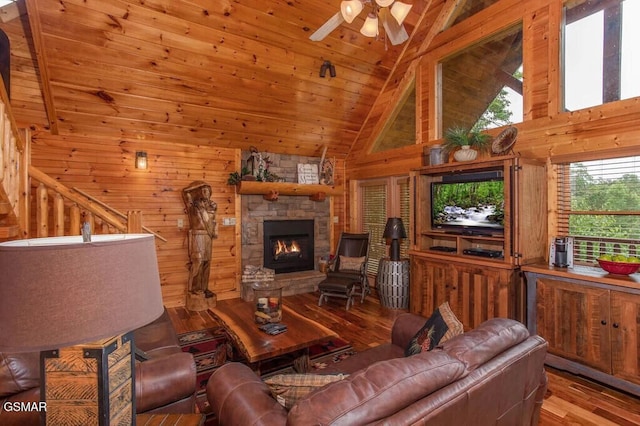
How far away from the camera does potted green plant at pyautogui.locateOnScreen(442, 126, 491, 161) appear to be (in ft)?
12.4

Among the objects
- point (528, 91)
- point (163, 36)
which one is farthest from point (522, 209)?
point (163, 36)

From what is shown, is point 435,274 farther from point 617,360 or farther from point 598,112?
point 598,112

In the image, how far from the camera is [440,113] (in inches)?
181

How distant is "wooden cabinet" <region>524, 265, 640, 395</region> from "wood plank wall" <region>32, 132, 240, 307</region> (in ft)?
13.2

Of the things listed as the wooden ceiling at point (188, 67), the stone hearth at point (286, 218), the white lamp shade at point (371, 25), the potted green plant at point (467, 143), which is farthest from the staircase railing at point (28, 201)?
the potted green plant at point (467, 143)

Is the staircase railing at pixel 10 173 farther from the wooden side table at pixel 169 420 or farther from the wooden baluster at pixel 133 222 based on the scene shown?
the wooden side table at pixel 169 420

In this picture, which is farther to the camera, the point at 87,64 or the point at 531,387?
the point at 87,64

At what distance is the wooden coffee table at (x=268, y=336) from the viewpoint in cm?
232

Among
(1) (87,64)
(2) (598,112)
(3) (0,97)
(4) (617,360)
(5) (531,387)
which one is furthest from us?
(1) (87,64)

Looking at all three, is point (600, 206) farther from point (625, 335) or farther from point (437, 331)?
point (437, 331)

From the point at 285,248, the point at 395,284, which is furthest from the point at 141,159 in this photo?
the point at 395,284

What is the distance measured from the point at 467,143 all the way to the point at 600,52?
1.38 meters

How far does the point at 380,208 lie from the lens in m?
5.63

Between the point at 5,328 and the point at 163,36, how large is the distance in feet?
12.0
